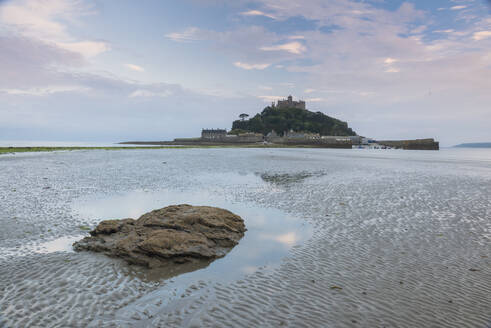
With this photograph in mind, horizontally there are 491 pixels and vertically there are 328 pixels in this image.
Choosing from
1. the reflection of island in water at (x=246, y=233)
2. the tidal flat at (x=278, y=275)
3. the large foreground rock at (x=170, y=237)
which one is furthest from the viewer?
the large foreground rock at (x=170, y=237)

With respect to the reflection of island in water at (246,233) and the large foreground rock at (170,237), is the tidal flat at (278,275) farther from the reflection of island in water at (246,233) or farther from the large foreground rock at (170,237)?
the large foreground rock at (170,237)

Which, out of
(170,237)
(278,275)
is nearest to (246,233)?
(170,237)

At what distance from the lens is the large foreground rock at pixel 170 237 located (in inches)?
321

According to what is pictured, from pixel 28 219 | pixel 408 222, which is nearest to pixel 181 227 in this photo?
pixel 28 219

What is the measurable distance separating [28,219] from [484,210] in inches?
890

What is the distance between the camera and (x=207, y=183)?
23.7 metres

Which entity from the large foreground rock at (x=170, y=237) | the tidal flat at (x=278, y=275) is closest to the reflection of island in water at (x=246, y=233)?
the tidal flat at (x=278, y=275)

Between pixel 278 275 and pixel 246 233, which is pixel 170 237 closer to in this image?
pixel 246 233

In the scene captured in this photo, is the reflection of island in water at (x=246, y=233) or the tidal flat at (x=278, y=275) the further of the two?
the reflection of island in water at (x=246, y=233)

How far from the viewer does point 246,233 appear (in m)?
10.9

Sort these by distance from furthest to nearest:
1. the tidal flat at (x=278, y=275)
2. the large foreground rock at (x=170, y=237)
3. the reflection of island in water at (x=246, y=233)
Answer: the large foreground rock at (x=170, y=237)
the reflection of island in water at (x=246, y=233)
the tidal flat at (x=278, y=275)

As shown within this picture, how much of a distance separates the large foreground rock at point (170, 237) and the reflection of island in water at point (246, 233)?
15.5 inches

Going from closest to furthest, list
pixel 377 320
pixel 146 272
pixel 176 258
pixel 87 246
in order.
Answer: pixel 377 320, pixel 146 272, pixel 176 258, pixel 87 246

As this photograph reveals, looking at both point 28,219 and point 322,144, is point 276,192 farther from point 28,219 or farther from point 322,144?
point 322,144
